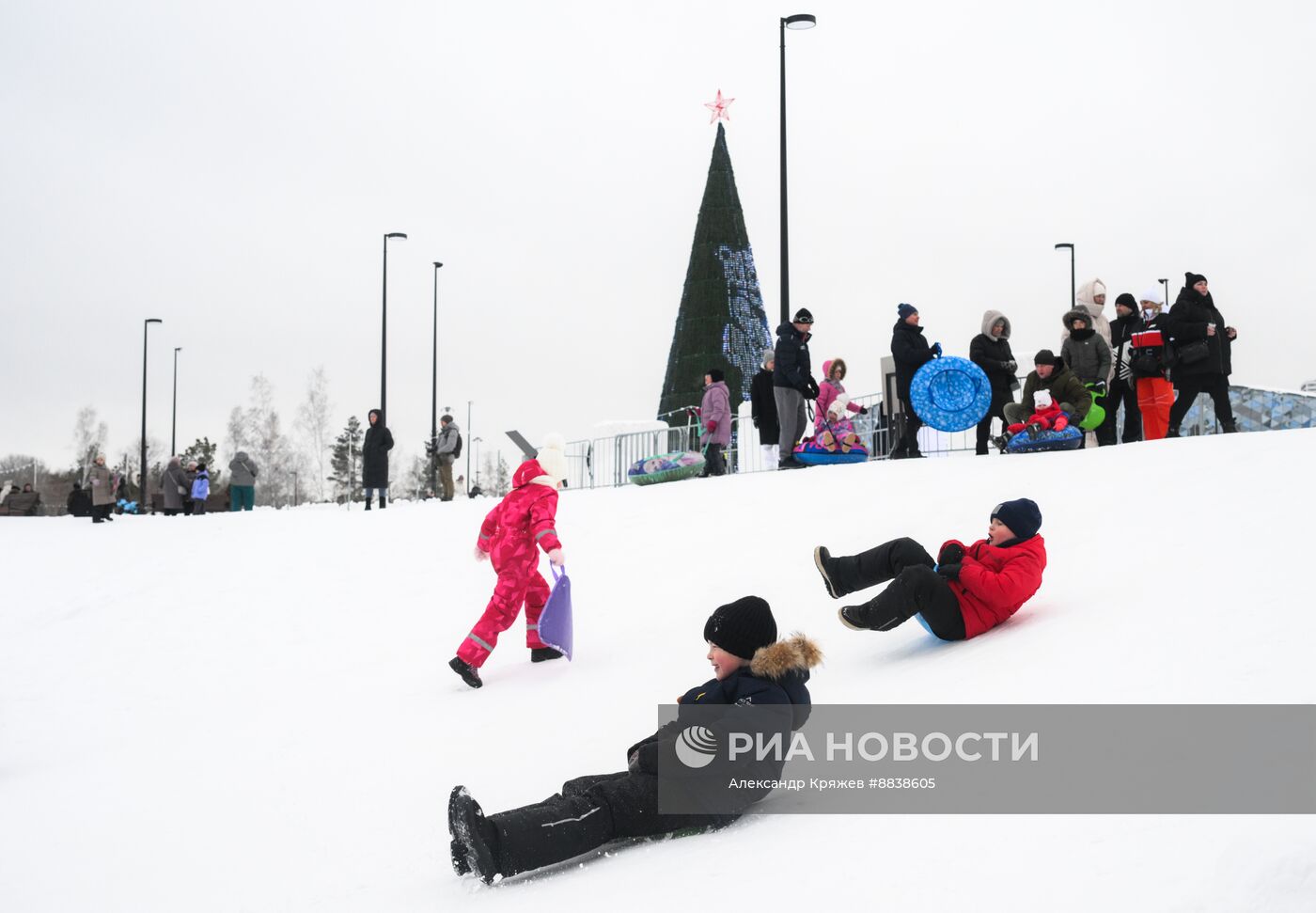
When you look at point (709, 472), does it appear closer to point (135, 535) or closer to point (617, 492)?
point (617, 492)

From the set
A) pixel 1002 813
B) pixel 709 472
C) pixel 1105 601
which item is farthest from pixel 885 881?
pixel 709 472

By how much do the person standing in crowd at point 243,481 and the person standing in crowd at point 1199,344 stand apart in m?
18.0

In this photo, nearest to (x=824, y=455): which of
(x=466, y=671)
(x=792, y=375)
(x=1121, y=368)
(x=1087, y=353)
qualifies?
(x=792, y=375)

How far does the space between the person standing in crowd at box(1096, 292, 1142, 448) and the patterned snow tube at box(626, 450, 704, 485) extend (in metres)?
5.52

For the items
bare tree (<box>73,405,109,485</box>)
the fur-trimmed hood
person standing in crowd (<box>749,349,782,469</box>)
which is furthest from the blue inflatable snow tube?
bare tree (<box>73,405,109,485</box>)

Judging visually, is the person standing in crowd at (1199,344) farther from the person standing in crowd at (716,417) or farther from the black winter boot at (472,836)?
the black winter boot at (472,836)

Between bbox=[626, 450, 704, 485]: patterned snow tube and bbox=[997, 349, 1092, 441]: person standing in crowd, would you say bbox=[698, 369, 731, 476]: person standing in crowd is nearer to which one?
bbox=[626, 450, 704, 485]: patterned snow tube

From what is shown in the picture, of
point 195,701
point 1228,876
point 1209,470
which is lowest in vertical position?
point 195,701

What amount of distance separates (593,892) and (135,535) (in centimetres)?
1768

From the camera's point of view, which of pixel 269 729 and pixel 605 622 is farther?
pixel 605 622

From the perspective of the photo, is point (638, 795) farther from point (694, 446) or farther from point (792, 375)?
point (694, 446)

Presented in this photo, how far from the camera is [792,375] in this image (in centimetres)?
1402

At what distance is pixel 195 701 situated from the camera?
9.53 m

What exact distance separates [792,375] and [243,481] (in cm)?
1475
